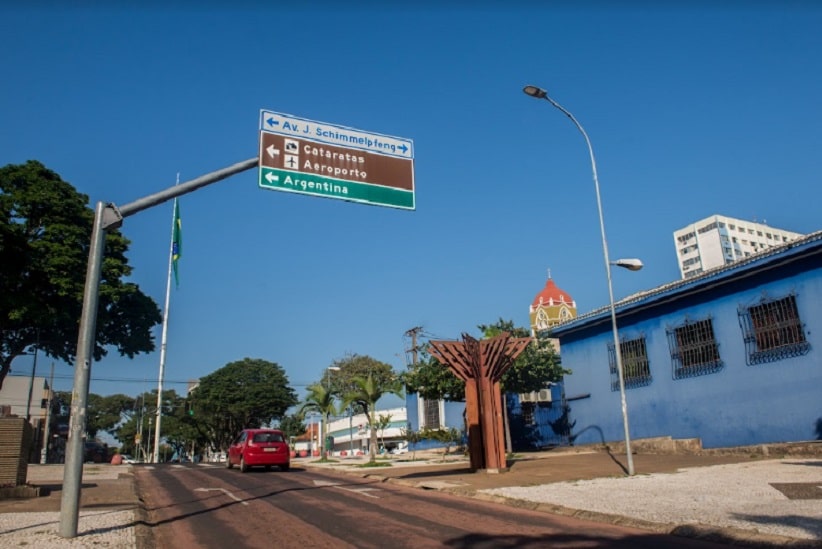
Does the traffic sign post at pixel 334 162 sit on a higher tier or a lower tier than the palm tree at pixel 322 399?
higher

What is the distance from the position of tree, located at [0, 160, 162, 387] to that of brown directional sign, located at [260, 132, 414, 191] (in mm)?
23279

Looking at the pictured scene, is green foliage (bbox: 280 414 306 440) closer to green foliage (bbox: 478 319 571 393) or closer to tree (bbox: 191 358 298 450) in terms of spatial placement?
tree (bbox: 191 358 298 450)

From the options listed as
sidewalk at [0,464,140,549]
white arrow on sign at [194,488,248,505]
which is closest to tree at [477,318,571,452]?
white arrow on sign at [194,488,248,505]

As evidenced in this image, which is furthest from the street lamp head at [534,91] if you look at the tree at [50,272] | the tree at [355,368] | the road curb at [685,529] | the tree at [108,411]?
the tree at [108,411]

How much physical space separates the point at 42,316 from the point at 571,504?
31544 millimetres

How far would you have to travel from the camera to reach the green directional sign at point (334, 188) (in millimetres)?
11094

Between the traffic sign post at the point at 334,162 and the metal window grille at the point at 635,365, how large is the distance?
16854mm

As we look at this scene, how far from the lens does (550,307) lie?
2921 inches

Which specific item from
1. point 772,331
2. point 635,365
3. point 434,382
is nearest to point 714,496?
point 772,331

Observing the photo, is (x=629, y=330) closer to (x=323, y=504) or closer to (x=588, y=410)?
(x=588, y=410)

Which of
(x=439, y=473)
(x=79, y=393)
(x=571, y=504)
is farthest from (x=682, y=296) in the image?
(x=79, y=393)

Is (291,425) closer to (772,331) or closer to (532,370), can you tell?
(532,370)

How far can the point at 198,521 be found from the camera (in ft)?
33.4

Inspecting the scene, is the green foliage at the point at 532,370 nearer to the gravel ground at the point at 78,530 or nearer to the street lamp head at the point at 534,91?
the street lamp head at the point at 534,91
